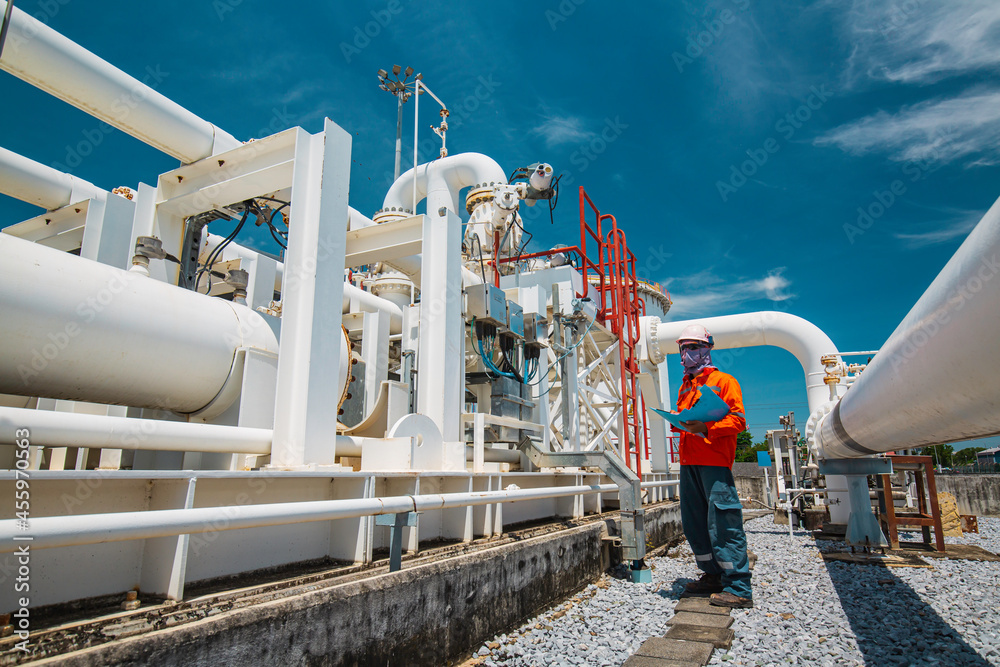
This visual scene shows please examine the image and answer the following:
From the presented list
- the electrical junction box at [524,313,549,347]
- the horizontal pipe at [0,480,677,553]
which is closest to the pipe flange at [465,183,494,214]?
the electrical junction box at [524,313,549,347]

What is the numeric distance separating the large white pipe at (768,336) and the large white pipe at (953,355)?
28.7 ft

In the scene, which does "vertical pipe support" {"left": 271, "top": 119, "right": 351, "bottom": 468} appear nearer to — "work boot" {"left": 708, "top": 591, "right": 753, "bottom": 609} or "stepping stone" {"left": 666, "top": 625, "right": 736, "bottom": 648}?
"stepping stone" {"left": 666, "top": 625, "right": 736, "bottom": 648}

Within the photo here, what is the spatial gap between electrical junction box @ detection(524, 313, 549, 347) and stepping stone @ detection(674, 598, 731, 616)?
10.9ft

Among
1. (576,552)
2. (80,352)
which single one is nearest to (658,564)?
(576,552)

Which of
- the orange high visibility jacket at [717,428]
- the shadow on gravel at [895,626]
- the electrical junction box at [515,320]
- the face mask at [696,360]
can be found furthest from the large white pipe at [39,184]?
the shadow on gravel at [895,626]

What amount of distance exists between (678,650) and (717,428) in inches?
62.1

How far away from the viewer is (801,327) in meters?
10.7

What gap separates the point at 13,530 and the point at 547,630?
306cm

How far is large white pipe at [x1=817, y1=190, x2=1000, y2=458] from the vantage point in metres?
1.03

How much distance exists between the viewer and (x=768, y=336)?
36.7 feet

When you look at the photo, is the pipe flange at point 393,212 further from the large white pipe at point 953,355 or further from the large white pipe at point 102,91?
the large white pipe at point 953,355

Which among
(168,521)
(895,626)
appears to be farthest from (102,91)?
(895,626)

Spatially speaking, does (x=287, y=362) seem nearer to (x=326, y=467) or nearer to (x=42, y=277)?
(x=326, y=467)

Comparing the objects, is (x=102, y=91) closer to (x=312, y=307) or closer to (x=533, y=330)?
(x=312, y=307)
